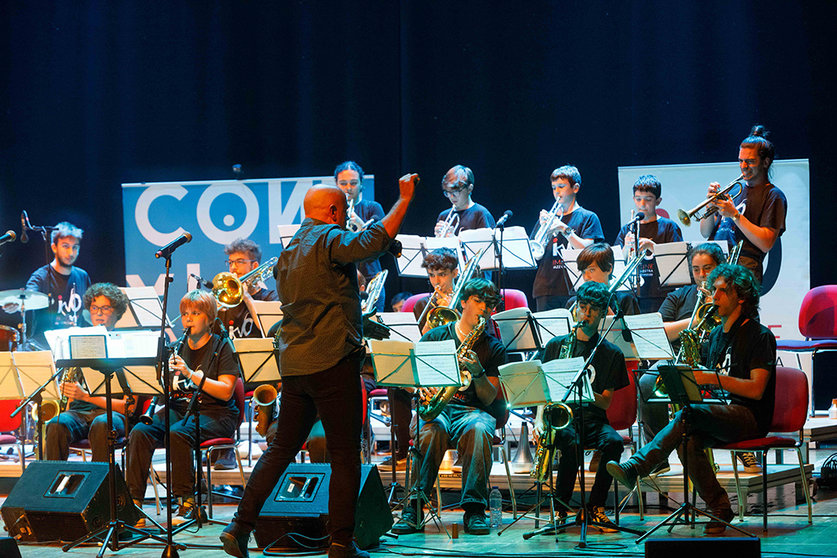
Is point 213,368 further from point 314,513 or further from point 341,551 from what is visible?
point 341,551

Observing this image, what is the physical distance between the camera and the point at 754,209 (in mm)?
6516

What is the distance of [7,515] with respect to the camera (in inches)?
201

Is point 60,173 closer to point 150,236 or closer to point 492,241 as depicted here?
point 150,236

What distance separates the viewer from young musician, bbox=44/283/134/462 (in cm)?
575

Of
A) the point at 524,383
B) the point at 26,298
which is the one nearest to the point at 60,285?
the point at 26,298

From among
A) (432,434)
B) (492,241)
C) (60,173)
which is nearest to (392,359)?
(432,434)

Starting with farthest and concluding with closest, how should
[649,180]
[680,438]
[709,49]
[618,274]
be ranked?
[709,49] → [649,180] → [618,274] → [680,438]

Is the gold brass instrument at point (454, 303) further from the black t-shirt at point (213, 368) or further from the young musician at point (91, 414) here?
the young musician at point (91, 414)

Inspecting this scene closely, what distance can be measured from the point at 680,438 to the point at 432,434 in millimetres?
1323

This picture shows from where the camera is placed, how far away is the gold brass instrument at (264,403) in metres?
5.53

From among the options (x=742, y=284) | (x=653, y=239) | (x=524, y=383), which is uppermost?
(x=653, y=239)

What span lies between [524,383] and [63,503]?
247cm

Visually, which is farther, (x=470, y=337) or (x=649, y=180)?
(x=649, y=180)

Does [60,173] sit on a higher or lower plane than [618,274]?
higher
